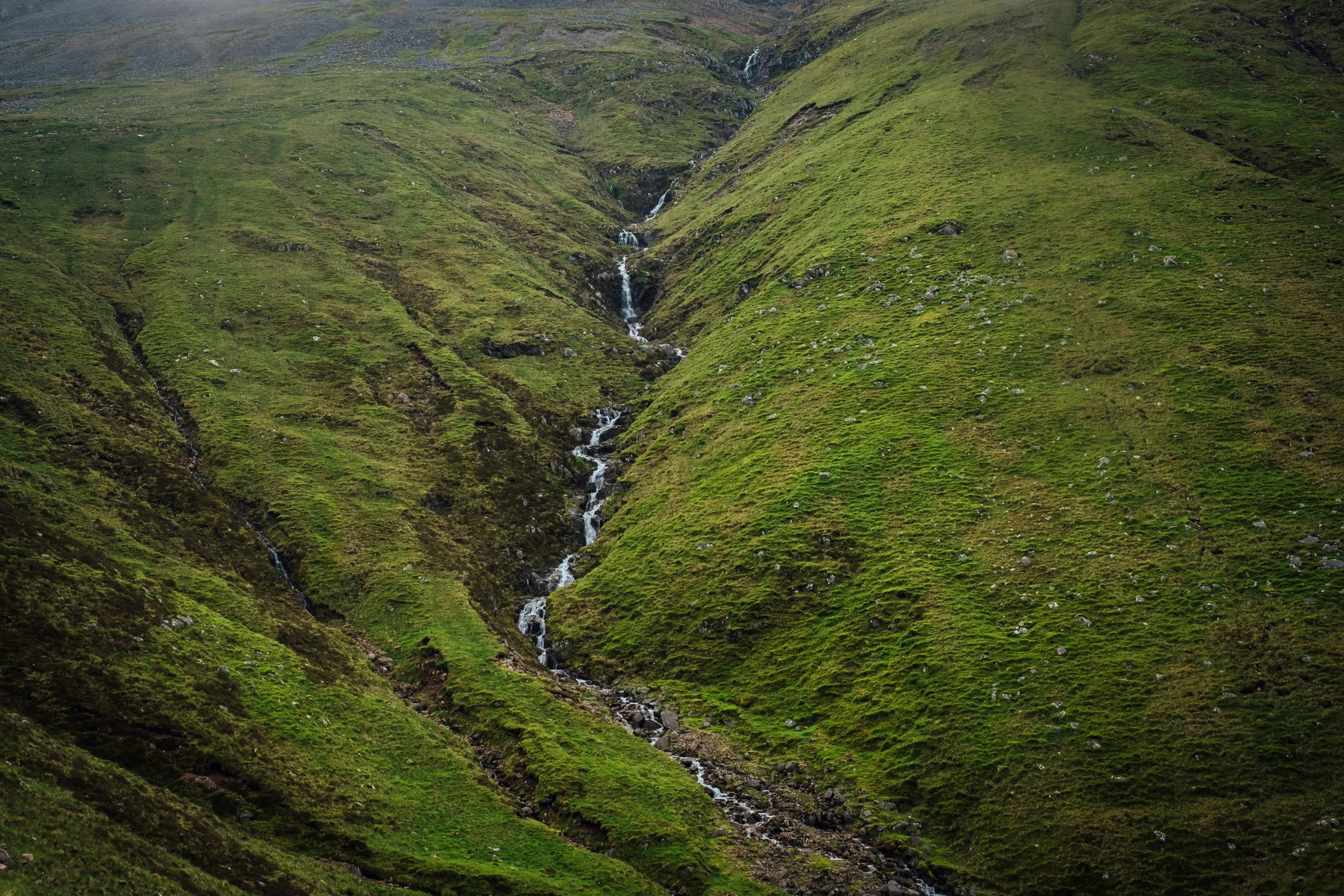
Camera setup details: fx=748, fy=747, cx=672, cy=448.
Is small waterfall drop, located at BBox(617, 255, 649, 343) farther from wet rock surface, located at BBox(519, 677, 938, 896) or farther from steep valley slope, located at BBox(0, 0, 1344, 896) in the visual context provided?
wet rock surface, located at BBox(519, 677, 938, 896)

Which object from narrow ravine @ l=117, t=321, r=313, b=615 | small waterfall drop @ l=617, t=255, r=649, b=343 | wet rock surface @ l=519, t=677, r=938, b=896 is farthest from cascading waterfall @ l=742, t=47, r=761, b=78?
wet rock surface @ l=519, t=677, r=938, b=896

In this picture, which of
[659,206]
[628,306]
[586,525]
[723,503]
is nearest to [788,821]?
[723,503]

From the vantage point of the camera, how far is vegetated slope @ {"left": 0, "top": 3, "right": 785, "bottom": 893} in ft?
99.7

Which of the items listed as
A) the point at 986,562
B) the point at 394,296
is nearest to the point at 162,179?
the point at 394,296

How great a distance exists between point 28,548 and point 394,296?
6042 centimetres

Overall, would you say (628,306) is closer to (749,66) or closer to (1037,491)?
(1037,491)

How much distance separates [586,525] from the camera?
68812mm

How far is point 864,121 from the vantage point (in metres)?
113

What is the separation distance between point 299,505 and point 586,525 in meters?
23.8

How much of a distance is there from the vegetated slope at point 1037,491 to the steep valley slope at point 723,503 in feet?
0.92

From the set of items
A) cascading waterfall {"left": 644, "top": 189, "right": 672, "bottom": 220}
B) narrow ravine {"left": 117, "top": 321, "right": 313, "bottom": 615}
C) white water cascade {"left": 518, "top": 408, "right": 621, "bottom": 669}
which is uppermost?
narrow ravine {"left": 117, "top": 321, "right": 313, "bottom": 615}

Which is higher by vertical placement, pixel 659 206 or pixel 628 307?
pixel 659 206

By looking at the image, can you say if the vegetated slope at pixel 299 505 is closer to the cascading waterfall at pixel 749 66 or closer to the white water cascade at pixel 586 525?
the white water cascade at pixel 586 525

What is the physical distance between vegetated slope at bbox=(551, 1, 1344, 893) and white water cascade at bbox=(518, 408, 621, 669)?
188 cm
